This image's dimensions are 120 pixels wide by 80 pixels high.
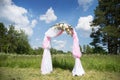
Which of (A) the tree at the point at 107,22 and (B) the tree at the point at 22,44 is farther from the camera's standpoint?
(B) the tree at the point at 22,44

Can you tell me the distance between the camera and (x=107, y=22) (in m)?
35.9

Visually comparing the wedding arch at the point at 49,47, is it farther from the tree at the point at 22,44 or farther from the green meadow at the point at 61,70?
the tree at the point at 22,44

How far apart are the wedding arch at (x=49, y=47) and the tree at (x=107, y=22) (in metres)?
20.0

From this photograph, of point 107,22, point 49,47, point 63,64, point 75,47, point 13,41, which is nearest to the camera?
point 75,47

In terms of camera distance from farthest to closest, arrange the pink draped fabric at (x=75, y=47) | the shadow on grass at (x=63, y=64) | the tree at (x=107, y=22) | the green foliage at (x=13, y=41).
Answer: the green foliage at (x=13, y=41) < the tree at (x=107, y=22) < the shadow on grass at (x=63, y=64) < the pink draped fabric at (x=75, y=47)

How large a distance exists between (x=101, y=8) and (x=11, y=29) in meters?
22.6

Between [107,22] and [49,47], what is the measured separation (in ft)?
75.3

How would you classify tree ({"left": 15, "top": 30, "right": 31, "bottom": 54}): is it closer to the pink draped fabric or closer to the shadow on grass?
the shadow on grass

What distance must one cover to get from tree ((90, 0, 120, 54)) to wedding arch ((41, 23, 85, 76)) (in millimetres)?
20041

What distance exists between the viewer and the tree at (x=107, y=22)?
114ft

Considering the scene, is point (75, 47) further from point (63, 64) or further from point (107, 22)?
point (107, 22)

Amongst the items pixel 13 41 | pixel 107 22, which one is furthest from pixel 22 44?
pixel 107 22

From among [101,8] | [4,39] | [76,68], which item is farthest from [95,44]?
[76,68]

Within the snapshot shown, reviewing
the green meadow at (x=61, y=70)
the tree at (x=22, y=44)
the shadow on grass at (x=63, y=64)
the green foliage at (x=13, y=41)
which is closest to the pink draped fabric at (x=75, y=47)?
the green meadow at (x=61, y=70)
